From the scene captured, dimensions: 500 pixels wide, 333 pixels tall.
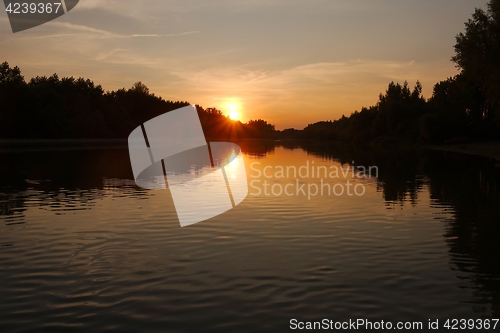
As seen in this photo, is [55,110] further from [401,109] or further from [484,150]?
[484,150]

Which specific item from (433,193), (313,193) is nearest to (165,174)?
(313,193)

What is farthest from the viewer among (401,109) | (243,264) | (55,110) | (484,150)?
(401,109)

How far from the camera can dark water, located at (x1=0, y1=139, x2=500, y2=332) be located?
7.34 metres

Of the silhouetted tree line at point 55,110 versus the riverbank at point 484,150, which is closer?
the riverbank at point 484,150

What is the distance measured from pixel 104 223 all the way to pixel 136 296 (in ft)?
21.7

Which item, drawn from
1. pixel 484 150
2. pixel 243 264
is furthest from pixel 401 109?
pixel 243 264

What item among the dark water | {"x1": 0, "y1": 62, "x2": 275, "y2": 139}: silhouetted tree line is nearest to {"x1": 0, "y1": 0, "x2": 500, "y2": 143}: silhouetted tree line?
{"x1": 0, "y1": 62, "x2": 275, "y2": 139}: silhouetted tree line

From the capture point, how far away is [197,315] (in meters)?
7.24

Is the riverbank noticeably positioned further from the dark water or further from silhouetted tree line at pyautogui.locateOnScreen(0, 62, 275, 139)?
silhouetted tree line at pyautogui.locateOnScreen(0, 62, 275, 139)

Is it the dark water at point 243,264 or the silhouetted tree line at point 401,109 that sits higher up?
the silhouetted tree line at point 401,109

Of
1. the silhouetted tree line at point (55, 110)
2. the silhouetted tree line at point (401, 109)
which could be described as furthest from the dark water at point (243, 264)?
the silhouetted tree line at point (55, 110)

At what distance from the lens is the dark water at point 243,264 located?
7.34 m

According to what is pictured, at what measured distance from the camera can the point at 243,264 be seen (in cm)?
994

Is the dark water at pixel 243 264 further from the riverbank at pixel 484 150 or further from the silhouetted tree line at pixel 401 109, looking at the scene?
the riverbank at pixel 484 150
